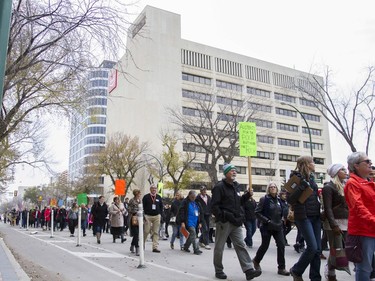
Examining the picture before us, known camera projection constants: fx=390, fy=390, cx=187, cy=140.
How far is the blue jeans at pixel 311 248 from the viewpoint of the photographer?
5.92m

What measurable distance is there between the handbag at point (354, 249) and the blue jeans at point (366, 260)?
0.15 ft

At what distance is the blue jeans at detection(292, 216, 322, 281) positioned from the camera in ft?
19.4

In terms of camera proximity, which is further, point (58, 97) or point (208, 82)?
point (208, 82)

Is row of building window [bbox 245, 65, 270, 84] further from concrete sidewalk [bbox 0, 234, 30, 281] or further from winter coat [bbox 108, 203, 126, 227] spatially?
concrete sidewalk [bbox 0, 234, 30, 281]

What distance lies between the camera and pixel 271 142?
2933 inches

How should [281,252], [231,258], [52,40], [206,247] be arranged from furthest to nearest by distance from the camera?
[206,247] < [231,258] < [52,40] < [281,252]

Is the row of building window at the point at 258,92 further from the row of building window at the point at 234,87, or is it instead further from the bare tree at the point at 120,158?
the bare tree at the point at 120,158

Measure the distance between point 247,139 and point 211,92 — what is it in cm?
5404

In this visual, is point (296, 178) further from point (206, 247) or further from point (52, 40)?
point (206, 247)

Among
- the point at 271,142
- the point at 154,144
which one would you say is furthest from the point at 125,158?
the point at 271,142

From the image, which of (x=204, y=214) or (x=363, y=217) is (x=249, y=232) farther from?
(x=363, y=217)

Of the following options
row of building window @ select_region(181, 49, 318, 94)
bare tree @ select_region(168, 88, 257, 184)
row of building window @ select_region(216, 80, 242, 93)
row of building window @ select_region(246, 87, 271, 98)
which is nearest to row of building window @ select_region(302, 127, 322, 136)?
row of building window @ select_region(181, 49, 318, 94)

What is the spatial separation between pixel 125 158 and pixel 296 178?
1789 inches

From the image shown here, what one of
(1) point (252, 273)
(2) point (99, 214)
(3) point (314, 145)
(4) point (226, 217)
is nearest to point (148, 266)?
(4) point (226, 217)
